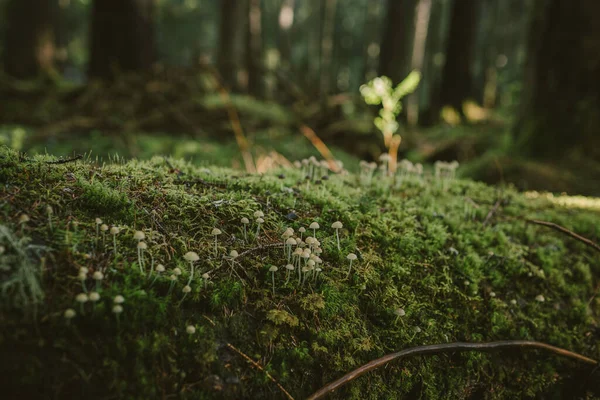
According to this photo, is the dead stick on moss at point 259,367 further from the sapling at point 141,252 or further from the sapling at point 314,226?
the sapling at point 314,226

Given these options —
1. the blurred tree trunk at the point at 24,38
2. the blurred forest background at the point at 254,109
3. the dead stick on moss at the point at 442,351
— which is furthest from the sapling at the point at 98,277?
the blurred tree trunk at the point at 24,38

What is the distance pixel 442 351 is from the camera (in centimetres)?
232

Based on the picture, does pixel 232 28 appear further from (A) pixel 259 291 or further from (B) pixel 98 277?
(B) pixel 98 277

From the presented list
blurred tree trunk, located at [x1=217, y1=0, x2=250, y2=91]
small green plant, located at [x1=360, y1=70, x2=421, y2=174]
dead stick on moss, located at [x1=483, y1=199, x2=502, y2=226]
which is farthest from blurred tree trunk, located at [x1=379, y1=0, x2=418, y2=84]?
dead stick on moss, located at [x1=483, y1=199, x2=502, y2=226]

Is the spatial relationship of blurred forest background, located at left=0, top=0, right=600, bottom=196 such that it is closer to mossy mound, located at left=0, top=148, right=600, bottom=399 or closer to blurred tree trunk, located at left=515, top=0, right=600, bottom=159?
blurred tree trunk, located at left=515, top=0, right=600, bottom=159

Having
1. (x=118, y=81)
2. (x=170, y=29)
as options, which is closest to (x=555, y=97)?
(x=118, y=81)

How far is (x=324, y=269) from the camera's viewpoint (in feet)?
7.86

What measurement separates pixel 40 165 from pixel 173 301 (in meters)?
1.27

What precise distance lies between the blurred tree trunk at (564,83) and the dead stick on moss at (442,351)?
5.51 meters

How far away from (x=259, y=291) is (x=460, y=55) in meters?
14.5

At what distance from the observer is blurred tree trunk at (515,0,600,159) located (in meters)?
6.67

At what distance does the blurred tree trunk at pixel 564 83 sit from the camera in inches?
263

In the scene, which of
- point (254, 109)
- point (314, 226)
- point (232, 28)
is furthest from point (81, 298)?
point (232, 28)

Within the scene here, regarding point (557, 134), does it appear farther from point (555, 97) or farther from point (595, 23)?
point (595, 23)
